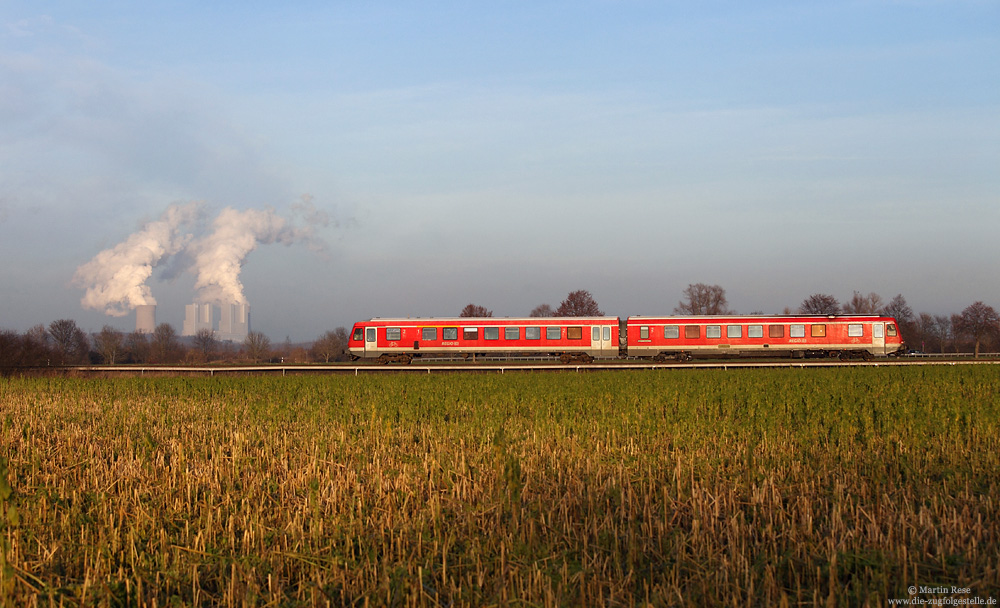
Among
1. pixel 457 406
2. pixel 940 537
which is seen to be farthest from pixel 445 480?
pixel 457 406

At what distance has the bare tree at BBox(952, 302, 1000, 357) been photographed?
247 feet

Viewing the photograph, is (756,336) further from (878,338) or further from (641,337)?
(878,338)

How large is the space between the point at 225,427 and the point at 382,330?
30528 mm

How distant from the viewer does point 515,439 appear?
422 inches

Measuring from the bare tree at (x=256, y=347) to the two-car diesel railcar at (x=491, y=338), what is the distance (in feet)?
98.5

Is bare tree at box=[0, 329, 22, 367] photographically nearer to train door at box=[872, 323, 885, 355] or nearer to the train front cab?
the train front cab

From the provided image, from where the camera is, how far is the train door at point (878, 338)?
4250cm

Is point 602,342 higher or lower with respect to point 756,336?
lower

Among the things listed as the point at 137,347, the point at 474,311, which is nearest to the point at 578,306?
the point at 474,311

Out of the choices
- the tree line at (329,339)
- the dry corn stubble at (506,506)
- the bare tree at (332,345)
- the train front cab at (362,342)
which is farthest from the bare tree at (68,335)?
the dry corn stubble at (506,506)

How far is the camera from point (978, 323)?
7562cm

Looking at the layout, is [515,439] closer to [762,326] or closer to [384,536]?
[384,536]

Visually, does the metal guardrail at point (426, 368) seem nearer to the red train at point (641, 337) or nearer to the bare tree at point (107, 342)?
the red train at point (641, 337)

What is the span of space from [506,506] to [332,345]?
7570 cm
